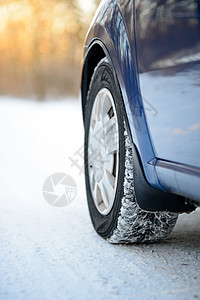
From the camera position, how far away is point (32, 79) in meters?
12.5

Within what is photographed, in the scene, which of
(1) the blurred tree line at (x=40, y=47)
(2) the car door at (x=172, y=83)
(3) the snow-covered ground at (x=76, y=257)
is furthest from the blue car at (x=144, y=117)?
(1) the blurred tree line at (x=40, y=47)

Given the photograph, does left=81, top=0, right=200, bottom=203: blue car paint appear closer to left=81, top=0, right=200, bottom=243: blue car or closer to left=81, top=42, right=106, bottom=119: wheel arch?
left=81, top=0, right=200, bottom=243: blue car

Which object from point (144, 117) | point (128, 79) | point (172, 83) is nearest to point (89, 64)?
point (128, 79)

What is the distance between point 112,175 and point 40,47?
37.8ft

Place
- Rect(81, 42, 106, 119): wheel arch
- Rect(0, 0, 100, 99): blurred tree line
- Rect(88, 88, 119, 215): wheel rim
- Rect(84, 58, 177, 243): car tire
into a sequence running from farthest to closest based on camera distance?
1. Rect(0, 0, 100, 99): blurred tree line
2. Rect(81, 42, 106, 119): wheel arch
3. Rect(88, 88, 119, 215): wheel rim
4. Rect(84, 58, 177, 243): car tire

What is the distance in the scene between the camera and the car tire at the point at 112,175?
1550mm

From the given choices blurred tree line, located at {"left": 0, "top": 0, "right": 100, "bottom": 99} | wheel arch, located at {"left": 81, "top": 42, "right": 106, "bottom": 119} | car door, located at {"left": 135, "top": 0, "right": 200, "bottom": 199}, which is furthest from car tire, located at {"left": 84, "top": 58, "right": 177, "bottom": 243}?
blurred tree line, located at {"left": 0, "top": 0, "right": 100, "bottom": 99}

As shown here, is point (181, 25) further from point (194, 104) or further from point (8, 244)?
point (8, 244)

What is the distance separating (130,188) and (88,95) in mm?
689

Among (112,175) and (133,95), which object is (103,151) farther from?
→ (133,95)

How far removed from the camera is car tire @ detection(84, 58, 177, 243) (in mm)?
1550

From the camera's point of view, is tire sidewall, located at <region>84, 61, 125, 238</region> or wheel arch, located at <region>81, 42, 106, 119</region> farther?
wheel arch, located at <region>81, 42, 106, 119</region>

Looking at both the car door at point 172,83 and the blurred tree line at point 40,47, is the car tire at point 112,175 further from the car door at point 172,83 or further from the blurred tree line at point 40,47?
the blurred tree line at point 40,47

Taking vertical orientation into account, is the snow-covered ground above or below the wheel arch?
below
